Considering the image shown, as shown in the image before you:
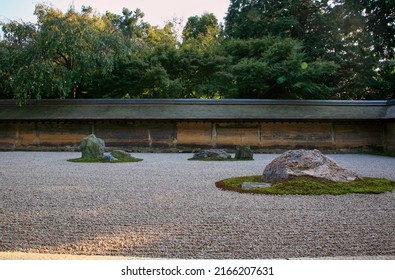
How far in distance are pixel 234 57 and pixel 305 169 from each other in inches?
715

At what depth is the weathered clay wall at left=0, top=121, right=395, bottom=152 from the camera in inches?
687

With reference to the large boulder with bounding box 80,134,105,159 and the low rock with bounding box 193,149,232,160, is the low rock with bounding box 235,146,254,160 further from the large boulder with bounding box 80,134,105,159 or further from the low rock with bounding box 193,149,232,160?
the large boulder with bounding box 80,134,105,159

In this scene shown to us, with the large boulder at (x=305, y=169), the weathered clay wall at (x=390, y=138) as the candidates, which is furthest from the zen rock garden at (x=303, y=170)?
the weathered clay wall at (x=390, y=138)

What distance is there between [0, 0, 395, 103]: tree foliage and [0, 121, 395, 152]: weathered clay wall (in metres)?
2.52

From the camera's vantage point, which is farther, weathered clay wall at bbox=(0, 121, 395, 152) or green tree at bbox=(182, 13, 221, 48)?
green tree at bbox=(182, 13, 221, 48)

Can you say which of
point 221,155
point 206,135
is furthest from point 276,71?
point 221,155

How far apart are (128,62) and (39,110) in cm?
648

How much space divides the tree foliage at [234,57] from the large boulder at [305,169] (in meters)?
14.9

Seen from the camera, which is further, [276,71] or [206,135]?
[276,71]

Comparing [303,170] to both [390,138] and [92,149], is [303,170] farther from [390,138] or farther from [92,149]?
[390,138]

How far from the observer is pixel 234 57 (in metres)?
23.7

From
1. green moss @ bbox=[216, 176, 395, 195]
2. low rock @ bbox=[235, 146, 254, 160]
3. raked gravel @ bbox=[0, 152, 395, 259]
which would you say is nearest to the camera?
raked gravel @ bbox=[0, 152, 395, 259]

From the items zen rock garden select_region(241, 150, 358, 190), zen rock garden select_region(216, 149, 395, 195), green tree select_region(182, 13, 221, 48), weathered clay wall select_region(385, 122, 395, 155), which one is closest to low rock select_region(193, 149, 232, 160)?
zen rock garden select_region(216, 149, 395, 195)

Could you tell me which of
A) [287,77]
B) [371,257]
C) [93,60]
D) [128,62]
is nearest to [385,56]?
[287,77]
